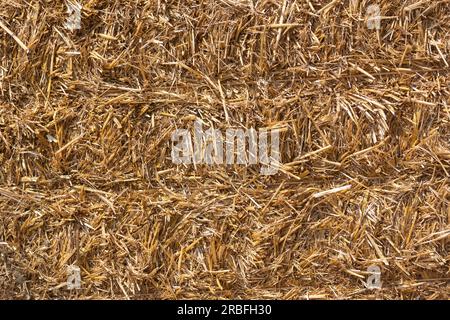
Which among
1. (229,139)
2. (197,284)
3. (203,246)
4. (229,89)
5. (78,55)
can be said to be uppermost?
(78,55)

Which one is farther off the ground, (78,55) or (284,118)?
(78,55)

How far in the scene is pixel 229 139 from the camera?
6.20ft

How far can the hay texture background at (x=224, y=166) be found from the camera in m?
1.86

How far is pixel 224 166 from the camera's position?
190cm

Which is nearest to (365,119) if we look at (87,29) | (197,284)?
(197,284)

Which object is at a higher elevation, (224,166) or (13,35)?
(13,35)

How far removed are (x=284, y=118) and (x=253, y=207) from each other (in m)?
0.35

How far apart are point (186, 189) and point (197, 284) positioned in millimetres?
364

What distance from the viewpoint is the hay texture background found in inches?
73.2

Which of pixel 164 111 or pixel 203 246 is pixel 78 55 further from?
pixel 203 246

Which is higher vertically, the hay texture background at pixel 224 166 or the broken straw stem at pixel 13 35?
the broken straw stem at pixel 13 35

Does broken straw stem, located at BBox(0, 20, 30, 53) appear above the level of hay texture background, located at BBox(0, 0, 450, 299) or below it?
above

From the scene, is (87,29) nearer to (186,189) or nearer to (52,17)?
(52,17)

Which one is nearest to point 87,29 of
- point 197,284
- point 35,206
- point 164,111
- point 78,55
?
point 78,55
